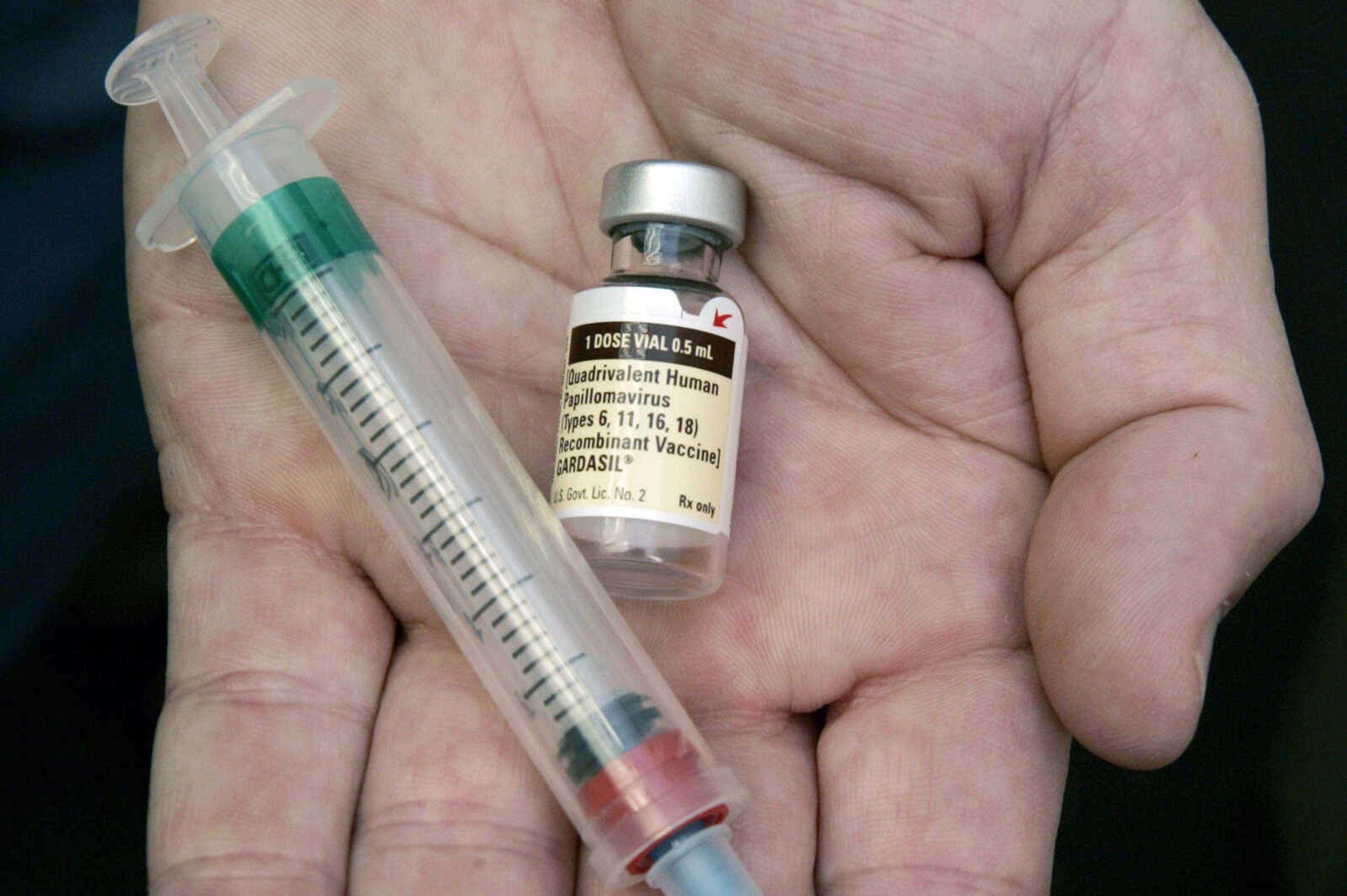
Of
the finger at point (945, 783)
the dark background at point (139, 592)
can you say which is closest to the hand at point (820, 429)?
the finger at point (945, 783)

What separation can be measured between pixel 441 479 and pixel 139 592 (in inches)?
57.6

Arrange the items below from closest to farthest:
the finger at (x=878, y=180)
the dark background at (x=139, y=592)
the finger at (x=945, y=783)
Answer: the finger at (x=945, y=783)
the finger at (x=878, y=180)
the dark background at (x=139, y=592)

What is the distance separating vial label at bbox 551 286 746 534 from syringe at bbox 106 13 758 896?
9 cm

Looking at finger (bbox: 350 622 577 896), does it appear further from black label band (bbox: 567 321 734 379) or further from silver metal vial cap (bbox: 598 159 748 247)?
silver metal vial cap (bbox: 598 159 748 247)

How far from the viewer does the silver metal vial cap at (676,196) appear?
1771mm

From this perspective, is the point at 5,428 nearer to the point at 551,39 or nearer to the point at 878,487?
the point at 551,39

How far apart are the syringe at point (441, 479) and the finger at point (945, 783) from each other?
18 centimetres

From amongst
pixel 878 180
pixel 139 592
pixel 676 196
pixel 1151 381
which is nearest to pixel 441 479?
pixel 676 196

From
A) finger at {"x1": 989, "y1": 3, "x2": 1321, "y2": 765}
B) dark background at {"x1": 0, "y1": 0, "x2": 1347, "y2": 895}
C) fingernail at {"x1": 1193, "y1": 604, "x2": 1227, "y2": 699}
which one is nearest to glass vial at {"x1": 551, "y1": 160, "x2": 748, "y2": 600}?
finger at {"x1": 989, "y1": 3, "x2": 1321, "y2": 765}

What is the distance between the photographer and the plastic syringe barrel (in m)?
1.56

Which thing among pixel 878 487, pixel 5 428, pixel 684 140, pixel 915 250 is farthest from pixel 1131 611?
pixel 5 428

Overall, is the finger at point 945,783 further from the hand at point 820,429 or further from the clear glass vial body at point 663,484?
the clear glass vial body at point 663,484

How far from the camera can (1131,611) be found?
1.51m

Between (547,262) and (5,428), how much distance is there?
3.53 ft
